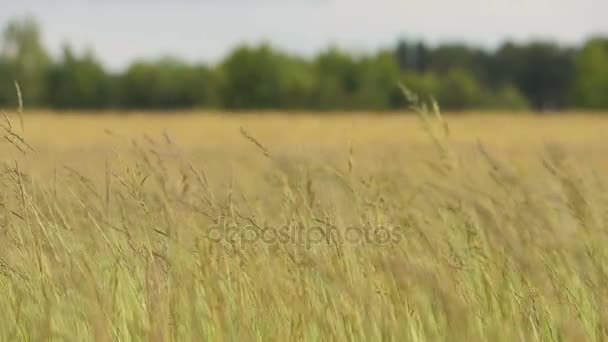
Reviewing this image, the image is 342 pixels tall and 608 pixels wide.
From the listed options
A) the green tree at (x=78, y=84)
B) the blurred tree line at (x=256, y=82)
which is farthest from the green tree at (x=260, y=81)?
the green tree at (x=78, y=84)

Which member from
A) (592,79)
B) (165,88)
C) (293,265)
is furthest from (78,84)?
(293,265)

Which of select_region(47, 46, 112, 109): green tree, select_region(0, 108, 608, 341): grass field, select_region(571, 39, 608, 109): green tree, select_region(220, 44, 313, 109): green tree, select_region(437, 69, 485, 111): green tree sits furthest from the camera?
select_region(47, 46, 112, 109): green tree

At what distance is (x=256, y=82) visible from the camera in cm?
7381

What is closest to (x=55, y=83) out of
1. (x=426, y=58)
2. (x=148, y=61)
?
(x=148, y=61)

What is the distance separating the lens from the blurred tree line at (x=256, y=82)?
71875 millimetres

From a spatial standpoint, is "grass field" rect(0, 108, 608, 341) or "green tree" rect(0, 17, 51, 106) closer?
"grass field" rect(0, 108, 608, 341)

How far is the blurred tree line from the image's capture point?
71875 mm

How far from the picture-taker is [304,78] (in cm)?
7194

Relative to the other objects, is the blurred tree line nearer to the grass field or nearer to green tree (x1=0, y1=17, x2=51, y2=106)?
green tree (x1=0, y1=17, x2=51, y2=106)

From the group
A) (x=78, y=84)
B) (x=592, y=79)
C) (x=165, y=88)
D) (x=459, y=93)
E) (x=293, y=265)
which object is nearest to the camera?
(x=293, y=265)

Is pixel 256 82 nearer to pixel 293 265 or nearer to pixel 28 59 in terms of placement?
pixel 28 59

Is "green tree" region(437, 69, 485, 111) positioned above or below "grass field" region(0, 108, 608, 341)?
below

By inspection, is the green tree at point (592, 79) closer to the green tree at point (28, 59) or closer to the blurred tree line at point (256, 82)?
the blurred tree line at point (256, 82)

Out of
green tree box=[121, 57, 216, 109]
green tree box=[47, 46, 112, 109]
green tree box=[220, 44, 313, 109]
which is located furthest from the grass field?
green tree box=[47, 46, 112, 109]
